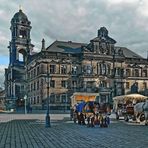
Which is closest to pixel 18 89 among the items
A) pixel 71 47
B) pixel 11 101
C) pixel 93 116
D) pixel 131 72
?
pixel 11 101

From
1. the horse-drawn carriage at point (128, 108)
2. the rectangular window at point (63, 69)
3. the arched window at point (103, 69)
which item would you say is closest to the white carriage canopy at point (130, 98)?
the horse-drawn carriage at point (128, 108)

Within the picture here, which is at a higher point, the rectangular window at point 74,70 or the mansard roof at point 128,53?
the mansard roof at point 128,53

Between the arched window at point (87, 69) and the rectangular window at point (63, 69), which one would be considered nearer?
the rectangular window at point (63, 69)

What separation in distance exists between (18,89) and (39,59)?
110 ft

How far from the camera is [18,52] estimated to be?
372 ft

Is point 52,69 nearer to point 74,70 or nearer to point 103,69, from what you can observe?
point 74,70

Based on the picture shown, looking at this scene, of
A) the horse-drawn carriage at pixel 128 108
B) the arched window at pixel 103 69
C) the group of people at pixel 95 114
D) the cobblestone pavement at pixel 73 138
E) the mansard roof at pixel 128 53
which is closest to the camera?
the cobblestone pavement at pixel 73 138

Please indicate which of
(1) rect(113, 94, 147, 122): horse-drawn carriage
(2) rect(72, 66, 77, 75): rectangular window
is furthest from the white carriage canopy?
(2) rect(72, 66, 77, 75): rectangular window

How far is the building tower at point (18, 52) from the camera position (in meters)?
108

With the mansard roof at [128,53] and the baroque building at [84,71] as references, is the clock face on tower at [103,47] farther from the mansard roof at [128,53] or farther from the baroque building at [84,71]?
the mansard roof at [128,53]

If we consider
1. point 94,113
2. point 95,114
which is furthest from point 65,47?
point 95,114

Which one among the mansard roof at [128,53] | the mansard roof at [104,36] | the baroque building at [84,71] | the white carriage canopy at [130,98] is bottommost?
the white carriage canopy at [130,98]

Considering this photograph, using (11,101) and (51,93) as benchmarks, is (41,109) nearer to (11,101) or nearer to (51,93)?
(51,93)

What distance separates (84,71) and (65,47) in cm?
783
